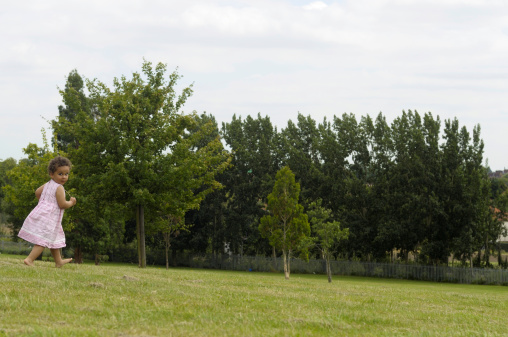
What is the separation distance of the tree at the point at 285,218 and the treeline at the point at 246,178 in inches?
99.1

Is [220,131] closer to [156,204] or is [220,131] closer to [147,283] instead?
[156,204]

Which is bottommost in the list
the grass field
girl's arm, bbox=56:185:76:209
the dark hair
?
the grass field

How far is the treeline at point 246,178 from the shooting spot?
112ft

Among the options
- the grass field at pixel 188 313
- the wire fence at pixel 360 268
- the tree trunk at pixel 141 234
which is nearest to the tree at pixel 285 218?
the tree trunk at pixel 141 234

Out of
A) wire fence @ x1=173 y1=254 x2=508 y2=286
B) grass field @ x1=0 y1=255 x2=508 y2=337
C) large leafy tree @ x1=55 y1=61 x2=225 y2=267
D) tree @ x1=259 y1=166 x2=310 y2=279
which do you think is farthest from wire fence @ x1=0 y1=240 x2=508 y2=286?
grass field @ x1=0 y1=255 x2=508 y2=337

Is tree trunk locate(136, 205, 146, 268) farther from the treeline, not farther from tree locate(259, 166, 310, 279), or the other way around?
tree locate(259, 166, 310, 279)

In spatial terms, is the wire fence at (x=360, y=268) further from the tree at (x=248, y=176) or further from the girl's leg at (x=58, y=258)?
the girl's leg at (x=58, y=258)

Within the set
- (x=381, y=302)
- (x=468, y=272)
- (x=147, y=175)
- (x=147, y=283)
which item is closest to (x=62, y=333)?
(x=147, y=283)

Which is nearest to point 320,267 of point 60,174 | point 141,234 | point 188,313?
point 141,234

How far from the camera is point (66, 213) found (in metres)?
41.8

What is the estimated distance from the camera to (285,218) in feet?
124

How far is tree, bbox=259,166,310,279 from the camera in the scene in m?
37.6

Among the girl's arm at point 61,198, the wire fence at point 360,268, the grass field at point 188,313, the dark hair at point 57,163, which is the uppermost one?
the dark hair at point 57,163

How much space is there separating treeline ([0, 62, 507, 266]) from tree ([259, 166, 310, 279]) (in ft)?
8.26
